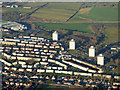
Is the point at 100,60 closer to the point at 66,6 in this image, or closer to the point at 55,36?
the point at 55,36

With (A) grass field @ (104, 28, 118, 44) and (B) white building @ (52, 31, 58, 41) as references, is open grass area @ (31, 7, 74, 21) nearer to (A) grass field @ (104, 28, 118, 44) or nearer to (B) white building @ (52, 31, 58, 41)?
(A) grass field @ (104, 28, 118, 44)

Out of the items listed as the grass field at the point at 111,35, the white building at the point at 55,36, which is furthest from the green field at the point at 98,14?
the white building at the point at 55,36

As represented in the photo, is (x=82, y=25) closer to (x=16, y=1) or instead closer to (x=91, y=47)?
(x=91, y=47)

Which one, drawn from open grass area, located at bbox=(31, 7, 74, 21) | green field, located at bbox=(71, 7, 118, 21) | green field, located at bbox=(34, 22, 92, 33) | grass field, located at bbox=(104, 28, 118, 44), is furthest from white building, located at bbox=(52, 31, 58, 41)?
green field, located at bbox=(71, 7, 118, 21)

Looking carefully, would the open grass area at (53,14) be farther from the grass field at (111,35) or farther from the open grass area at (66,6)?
the grass field at (111,35)

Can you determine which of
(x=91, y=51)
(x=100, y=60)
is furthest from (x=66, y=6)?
(x=100, y=60)

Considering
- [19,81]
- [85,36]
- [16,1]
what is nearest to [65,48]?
[85,36]

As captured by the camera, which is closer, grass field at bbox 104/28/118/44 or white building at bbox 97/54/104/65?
white building at bbox 97/54/104/65
